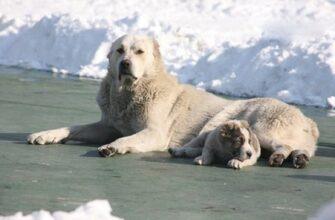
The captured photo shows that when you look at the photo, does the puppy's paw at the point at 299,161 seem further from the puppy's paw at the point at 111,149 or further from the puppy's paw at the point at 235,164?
the puppy's paw at the point at 111,149

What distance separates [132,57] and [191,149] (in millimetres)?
1190

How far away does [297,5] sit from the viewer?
2914 cm

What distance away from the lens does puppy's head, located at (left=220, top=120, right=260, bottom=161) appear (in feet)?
30.8

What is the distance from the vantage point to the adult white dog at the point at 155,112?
10.3 meters

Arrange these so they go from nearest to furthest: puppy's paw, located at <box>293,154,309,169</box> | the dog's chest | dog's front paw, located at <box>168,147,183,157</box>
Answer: puppy's paw, located at <box>293,154,309,169</box>
dog's front paw, located at <box>168,147,183,157</box>
the dog's chest

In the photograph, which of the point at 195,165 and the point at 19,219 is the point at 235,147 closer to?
the point at 195,165

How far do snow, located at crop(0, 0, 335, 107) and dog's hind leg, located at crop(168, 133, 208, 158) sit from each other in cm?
795

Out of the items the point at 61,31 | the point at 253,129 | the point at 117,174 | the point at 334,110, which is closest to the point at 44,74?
the point at 61,31

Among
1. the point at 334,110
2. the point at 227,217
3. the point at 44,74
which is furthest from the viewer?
the point at 44,74

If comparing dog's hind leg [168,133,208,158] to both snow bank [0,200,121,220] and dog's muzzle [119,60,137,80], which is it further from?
Answer: snow bank [0,200,121,220]

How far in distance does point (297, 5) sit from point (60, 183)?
22050mm

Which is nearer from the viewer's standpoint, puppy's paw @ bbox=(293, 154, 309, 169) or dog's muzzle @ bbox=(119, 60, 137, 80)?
puppy's paw @ bbox=(293, 154, 309, 169)

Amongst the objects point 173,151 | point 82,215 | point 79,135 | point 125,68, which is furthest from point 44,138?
point 82,215

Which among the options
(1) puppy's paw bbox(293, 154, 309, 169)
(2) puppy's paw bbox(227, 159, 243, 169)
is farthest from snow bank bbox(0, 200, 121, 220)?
(1) puppy's paw bbox(293, 154, 309, 169)
